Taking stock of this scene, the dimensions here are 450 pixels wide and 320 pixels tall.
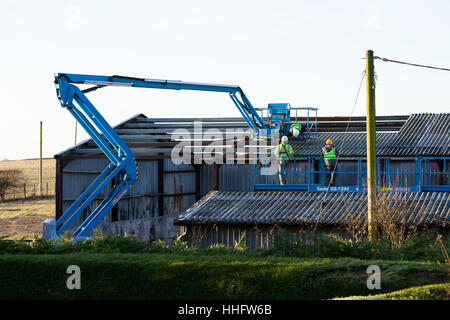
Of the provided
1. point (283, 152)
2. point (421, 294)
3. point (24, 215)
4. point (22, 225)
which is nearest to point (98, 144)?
point (283, 152)

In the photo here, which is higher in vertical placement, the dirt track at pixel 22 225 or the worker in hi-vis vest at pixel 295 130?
the worker in hi-vis vest at pixel 295 130

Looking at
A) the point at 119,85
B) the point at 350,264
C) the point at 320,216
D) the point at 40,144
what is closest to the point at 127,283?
the point at 350,264

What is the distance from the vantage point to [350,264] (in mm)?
13742

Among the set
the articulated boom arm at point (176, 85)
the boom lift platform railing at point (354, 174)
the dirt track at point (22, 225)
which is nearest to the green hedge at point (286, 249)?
the articulated boom arm at point (176, 85)

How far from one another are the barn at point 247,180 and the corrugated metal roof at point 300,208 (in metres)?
0.04

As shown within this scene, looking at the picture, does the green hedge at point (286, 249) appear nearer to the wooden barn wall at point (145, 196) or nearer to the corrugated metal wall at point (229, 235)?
the corrugated metal wall at point (229, 235)

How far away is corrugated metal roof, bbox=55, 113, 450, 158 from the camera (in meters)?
31.0

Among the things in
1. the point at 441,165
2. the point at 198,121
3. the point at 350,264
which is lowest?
the point at 350,264

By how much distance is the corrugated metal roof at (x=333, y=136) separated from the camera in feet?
102

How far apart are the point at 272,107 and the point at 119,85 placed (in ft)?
33.8

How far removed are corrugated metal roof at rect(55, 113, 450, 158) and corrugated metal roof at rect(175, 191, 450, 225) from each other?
447 centimetres

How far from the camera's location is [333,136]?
34.6m

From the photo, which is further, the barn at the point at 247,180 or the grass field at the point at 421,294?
the barn at the point at 247,180

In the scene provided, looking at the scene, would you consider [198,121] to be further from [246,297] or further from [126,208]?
[246,297]
